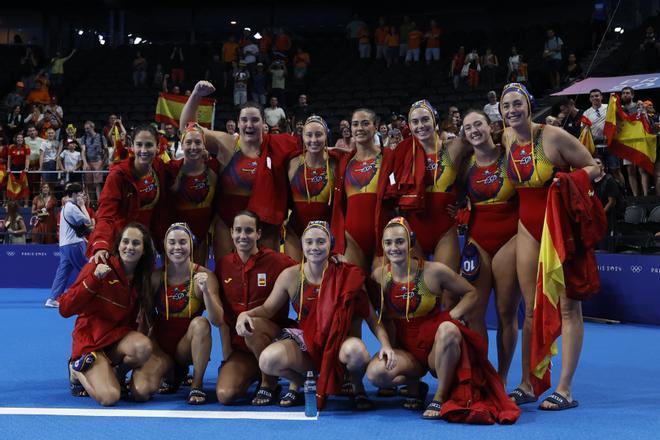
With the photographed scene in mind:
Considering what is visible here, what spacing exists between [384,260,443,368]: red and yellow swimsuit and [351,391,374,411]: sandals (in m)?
0.37

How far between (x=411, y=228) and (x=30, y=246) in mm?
9256

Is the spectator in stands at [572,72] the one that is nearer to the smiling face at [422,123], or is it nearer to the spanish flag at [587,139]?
the spanish flag at [587,139]

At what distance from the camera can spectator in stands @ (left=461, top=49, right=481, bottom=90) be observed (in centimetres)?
1709

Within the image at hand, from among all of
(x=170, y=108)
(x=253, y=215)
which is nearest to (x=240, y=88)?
(x=170, y=108)

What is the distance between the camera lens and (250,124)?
18.4ft

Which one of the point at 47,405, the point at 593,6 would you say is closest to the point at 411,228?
the point at 47,405

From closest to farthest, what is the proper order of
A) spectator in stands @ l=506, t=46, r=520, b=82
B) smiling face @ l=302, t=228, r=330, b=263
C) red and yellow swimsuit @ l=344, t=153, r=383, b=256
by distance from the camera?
smiling face @ l=302, t=228, r=330, b=263 < red and yellow swimsuit @ l=344, t=153, r=383, b=256 < spectator in stands @ l=506, t=46, r=520, b=82

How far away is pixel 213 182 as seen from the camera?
567cm

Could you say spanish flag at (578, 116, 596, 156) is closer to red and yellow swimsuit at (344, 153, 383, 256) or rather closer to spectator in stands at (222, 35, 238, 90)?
red and yellow swimsuit at (344, 153, 383, 256)

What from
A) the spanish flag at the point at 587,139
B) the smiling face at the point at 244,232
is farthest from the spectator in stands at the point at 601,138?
the smiling face at the point at 244,232

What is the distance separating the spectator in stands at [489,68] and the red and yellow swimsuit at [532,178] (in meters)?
12.2

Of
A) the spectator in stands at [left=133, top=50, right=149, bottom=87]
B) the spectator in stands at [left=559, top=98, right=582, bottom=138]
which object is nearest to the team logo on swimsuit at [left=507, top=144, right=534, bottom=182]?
the spectator in stands at [left=559, top=98, right=582, bottom=138]

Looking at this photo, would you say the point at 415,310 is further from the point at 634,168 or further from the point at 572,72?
the point at 572,72

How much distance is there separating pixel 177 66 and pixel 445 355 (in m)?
18.5
